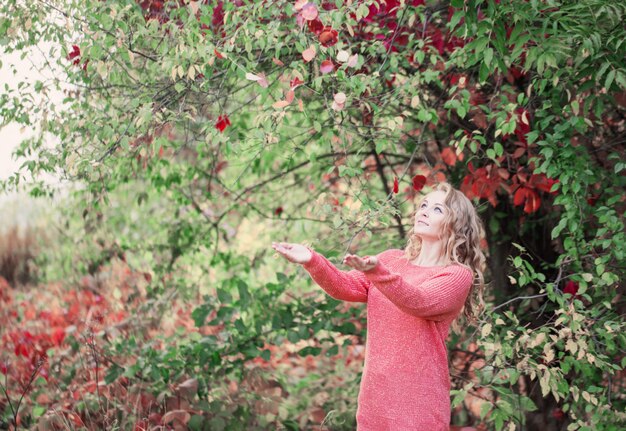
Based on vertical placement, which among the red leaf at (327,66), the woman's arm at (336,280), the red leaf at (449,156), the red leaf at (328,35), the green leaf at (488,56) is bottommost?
the woman's arm at (336,280)

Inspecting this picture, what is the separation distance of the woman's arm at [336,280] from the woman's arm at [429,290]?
0.15 metres

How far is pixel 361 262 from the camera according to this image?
6.69ft

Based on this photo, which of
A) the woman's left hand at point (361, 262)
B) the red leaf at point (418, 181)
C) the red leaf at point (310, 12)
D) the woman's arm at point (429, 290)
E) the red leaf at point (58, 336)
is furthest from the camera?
the red leaf at point (58, 336)

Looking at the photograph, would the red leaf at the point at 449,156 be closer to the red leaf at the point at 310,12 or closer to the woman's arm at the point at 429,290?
the woman's arm at the point at 429,290

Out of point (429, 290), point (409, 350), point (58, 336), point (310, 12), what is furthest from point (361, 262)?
point (58, 336)

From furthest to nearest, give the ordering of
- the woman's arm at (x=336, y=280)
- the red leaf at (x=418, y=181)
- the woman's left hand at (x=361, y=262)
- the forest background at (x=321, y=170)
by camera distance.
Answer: the red leaf at (x=418, y=181)
the forest background at (x=321, y=170)
the woman's arm at (x=336, y=280)
the woman's left hand at (x=361, y=262)

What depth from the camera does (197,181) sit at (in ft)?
16.3

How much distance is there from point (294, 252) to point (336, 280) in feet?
0.84

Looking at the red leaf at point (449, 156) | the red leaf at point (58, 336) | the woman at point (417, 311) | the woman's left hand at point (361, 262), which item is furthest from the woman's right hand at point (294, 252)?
the red leaf at point (58, 336)

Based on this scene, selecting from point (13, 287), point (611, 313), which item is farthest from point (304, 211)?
point (13, 287)

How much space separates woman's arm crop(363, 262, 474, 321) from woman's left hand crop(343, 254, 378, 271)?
0.09 feet

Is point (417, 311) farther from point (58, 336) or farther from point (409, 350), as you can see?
point (58, 336)

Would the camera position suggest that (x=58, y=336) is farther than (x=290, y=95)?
Yes

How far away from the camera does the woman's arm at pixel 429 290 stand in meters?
2.13
